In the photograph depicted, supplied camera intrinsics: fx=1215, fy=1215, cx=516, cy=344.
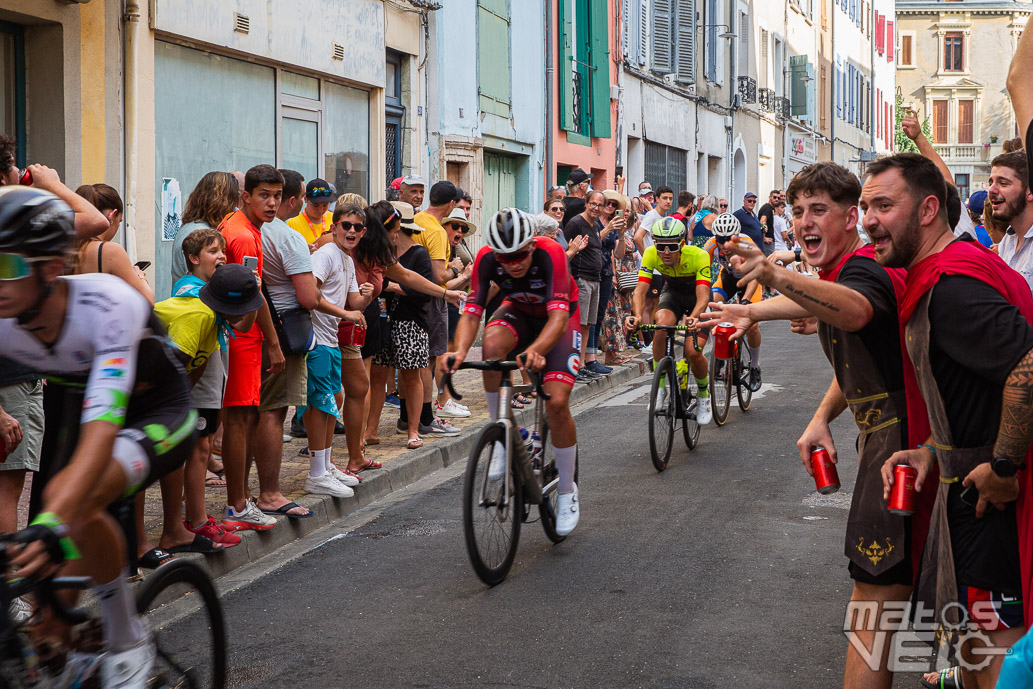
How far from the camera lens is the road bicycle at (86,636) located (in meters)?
3.00

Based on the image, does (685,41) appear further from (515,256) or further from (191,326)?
(191,326)

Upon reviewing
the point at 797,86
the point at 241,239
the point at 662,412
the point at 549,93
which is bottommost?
the point at 662,412

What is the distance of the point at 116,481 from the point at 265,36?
1027 centimetres

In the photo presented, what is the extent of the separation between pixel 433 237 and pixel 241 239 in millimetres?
3523

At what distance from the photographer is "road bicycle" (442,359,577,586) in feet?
19.5

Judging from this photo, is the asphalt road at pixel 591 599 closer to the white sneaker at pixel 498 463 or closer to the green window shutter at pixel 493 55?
the white sneaker at pixel 498 463

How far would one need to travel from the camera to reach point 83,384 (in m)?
3.43

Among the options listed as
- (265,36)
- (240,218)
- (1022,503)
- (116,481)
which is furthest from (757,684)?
(265,36)

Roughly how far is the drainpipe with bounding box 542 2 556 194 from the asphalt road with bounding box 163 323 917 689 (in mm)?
12858

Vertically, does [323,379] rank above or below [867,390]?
below

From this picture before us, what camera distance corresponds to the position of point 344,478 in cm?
787

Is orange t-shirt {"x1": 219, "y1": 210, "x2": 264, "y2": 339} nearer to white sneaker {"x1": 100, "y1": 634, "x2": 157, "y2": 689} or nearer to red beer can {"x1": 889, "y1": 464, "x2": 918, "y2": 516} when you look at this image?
white sneaker {"x1": 100, "y1": 634, "x2": 157, "y2": 689}

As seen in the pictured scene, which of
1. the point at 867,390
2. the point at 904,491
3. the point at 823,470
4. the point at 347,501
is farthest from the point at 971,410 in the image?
the point at 347,501

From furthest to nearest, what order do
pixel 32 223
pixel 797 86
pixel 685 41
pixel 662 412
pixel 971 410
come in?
1. pixel 797 86
2. pixel 685 41
3. pixel 662 412
4. pixel 971 410
5. pixel 32 223
